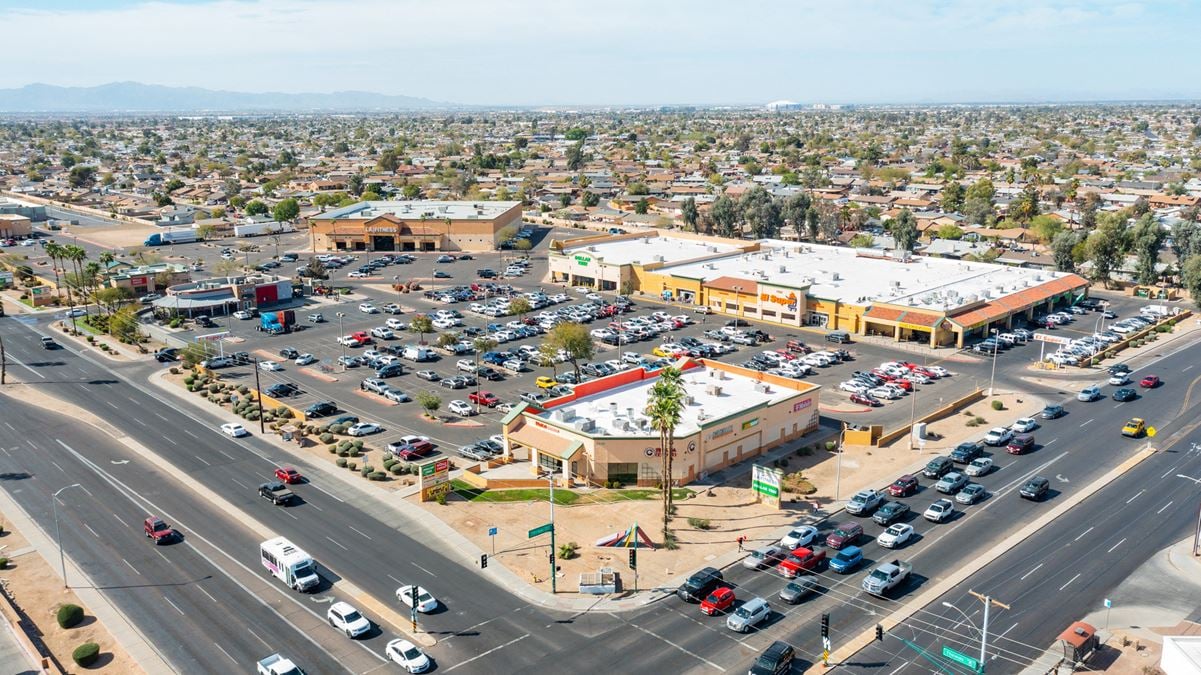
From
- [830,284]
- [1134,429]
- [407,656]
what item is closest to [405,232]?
[830,284]

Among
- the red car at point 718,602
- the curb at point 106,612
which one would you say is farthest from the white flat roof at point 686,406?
the curb at point 106,612

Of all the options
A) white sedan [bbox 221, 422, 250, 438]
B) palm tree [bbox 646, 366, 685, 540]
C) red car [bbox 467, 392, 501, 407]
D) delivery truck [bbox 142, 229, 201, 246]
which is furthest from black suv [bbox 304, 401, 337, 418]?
delivery truck [bbox 142, 229, 201, 246]

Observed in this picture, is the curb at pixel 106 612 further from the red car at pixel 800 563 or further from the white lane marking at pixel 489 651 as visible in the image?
the red car at pixel 800 563

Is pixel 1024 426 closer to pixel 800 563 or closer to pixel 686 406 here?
pixel 686 406

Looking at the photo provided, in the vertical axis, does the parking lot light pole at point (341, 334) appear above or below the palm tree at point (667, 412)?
below

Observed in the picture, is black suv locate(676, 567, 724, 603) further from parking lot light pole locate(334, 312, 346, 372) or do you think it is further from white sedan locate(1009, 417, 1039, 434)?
parking lot light pole locate(334, 312, 346, 372)
